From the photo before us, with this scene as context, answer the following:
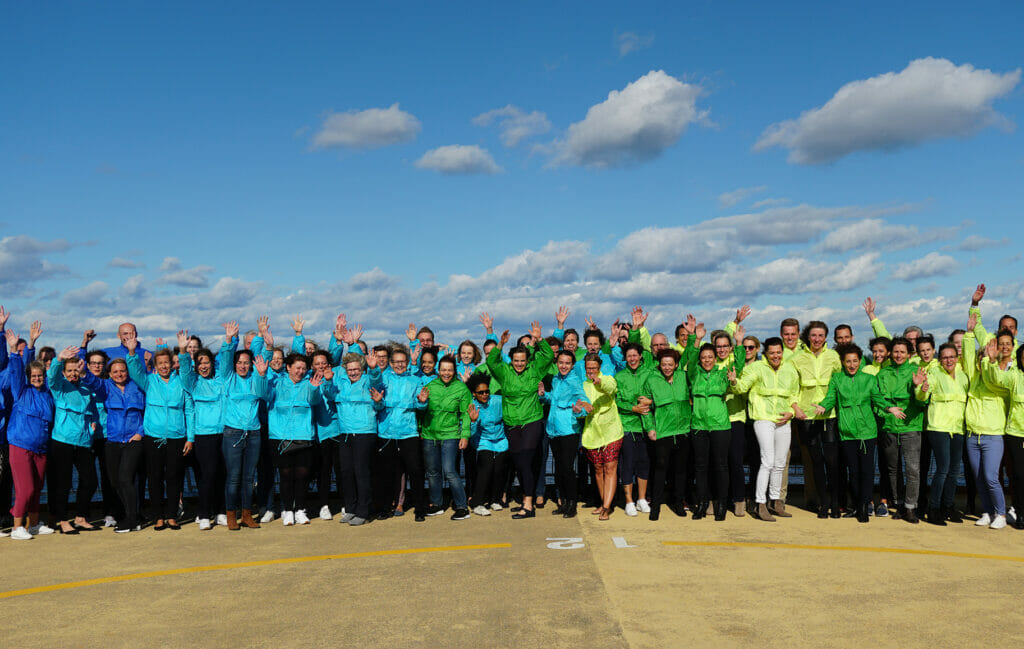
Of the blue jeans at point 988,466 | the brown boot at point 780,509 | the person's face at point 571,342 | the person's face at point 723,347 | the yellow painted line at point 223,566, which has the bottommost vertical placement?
the brown boot at point 780,509

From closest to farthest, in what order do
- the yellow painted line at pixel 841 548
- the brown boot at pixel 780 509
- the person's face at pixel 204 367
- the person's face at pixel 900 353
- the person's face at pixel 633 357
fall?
the yellow painted line at pixel 841 548
the person's face at pixel 204 367
the person's face at pixel 900 353
the brown boot at pixel 780 509
the person's face at pixel 633 357

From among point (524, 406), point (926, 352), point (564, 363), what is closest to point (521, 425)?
point (524, 406)

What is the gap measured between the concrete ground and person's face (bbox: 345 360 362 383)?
1800mm

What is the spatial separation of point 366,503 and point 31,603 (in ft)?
12.6

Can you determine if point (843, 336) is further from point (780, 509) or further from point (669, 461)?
point (669, 461)

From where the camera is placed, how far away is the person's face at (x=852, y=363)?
9.14 m

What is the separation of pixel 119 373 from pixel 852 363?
8.59m

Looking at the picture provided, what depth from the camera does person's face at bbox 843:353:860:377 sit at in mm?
9141

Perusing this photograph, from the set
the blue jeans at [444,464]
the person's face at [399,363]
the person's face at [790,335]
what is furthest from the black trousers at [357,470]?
the person's face at [790,335]

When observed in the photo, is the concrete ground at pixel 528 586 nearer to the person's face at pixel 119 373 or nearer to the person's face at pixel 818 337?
the person's face at pixel 119 373

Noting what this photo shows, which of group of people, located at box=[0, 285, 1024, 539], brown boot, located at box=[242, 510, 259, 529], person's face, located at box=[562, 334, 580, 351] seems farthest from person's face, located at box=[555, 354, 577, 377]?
brown boot, located at box=[242, 510, 259, 529]

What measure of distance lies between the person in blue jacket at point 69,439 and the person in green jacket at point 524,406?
4.78m

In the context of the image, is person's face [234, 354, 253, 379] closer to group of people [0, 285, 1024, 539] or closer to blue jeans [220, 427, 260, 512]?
group of people [0, 285, 1024, 539]

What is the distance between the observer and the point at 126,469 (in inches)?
352
